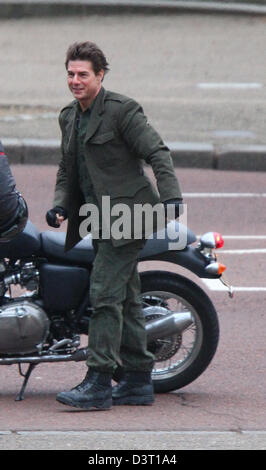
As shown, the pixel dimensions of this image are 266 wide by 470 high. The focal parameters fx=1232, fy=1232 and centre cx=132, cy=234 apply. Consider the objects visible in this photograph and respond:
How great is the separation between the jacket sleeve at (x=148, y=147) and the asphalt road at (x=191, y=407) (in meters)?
1.07

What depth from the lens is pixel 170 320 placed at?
6238 mm

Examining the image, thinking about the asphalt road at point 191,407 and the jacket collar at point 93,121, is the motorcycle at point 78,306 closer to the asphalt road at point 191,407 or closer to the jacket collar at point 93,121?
the asphalt road at point 191,407

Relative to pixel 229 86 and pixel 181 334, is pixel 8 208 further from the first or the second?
pixel 229 86

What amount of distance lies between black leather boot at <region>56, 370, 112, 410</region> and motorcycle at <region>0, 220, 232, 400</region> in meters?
0.19

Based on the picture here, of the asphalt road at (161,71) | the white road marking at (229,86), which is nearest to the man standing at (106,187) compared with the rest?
the asphalt road at (161,71)

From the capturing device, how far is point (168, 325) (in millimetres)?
6254

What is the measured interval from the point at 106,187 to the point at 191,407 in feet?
3.89

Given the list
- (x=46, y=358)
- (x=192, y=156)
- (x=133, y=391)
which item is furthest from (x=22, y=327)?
(x=192, y=156)

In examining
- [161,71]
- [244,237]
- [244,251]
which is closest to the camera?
[244,251]

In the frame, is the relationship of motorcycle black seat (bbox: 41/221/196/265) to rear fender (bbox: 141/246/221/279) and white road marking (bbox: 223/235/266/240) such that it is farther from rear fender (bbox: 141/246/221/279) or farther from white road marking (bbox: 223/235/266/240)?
white road marking (bbox: 223/235/266/240)

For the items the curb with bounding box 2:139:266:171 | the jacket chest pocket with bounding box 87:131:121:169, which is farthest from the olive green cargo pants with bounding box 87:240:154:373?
the curb with bounding box 2:139:266:171

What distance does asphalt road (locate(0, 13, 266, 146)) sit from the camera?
50.0 ft

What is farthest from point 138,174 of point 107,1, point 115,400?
point 107,1

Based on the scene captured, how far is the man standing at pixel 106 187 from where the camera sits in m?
5.81
